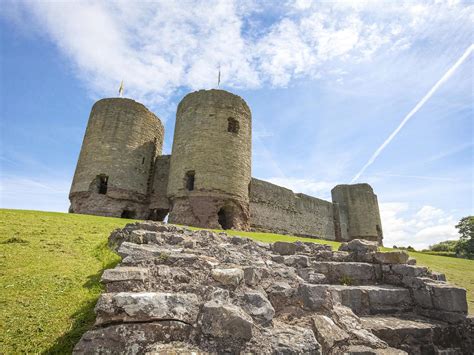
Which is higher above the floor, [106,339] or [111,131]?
[111,131]

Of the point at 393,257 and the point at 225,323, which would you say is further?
the point at 393,257

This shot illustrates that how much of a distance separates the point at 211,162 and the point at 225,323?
1365 centimetres

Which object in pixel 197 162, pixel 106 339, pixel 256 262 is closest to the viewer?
pixel 106 339

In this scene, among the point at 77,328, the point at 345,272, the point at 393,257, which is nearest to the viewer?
the point at 77,328

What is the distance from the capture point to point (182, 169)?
53.5ft

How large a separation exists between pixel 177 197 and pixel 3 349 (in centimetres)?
1344

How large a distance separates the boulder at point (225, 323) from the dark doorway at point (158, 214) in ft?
57.9

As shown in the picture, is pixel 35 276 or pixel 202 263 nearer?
pixel 202 263

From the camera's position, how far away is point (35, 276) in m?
4.32

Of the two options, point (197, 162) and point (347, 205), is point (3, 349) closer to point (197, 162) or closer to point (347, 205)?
point (197, 162)

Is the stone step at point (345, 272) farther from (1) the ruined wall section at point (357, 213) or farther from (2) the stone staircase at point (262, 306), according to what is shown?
(1) the ruined wall section at point (357, 213)

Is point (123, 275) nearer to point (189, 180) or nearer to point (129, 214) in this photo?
point (189, 180)

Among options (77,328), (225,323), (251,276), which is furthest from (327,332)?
(77,328)

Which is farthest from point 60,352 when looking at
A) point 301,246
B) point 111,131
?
point 111,131
